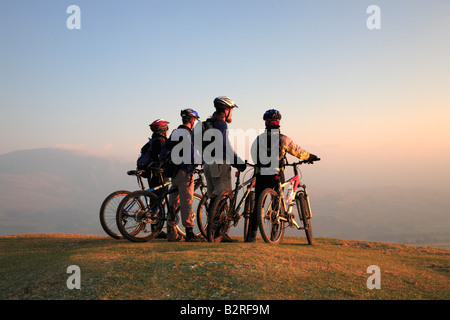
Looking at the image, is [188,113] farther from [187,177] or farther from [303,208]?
[303,208]

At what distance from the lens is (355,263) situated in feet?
24.9

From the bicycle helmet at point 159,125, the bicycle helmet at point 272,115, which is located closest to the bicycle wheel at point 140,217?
the bicycle helmet at point 159,125

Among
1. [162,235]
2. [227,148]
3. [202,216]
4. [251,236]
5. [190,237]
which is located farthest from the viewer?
Result: [162,235]

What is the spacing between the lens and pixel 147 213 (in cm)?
909

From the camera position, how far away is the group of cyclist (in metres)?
8.79

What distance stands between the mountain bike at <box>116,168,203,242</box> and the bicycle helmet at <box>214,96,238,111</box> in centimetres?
182

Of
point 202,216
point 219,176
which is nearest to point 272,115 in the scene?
point 219,176

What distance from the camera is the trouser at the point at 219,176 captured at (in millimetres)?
8836

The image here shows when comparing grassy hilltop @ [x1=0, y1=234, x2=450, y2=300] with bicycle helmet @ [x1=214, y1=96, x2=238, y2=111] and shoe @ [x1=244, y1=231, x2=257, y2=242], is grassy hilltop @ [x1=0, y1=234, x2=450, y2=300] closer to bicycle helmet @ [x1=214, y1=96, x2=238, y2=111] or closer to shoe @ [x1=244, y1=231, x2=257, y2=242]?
shoe @ [x1=244, y1=231, x2=257, y2=242]

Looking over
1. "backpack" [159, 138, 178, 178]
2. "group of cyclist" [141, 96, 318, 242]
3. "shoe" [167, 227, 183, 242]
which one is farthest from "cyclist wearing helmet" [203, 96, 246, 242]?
"shoe" [167, 227, 183, 242]

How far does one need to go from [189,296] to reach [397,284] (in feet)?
11.9

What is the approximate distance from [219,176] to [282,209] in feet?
6.11
